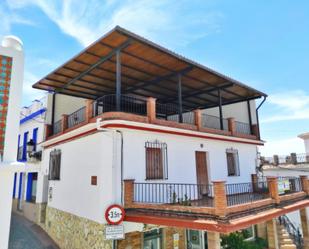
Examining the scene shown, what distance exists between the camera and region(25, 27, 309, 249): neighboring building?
299 inches

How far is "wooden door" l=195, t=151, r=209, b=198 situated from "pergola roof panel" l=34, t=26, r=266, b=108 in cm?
372

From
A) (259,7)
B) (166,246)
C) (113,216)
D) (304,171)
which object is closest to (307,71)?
(304,171)

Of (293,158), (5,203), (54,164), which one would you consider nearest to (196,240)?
(54,164)

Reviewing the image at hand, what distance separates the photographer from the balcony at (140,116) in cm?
884

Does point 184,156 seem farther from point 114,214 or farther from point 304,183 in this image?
point 304,183

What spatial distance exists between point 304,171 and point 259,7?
15.1m

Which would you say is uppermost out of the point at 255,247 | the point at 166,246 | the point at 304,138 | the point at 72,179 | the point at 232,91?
the point at 232,91

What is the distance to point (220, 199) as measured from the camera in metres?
6.39

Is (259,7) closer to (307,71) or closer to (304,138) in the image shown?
(307,71)

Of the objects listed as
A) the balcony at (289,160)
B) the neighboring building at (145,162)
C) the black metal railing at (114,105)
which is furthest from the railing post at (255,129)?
the black metal railing at (114,105)

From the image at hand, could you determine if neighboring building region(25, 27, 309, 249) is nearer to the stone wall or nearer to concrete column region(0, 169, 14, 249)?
the stone wall

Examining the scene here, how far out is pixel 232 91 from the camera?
13391 mm

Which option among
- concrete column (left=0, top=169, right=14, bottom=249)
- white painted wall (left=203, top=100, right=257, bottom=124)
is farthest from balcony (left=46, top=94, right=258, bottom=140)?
concrete column (left=0, top=169, right=14, bottom=249)

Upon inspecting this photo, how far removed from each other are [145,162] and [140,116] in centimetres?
172
